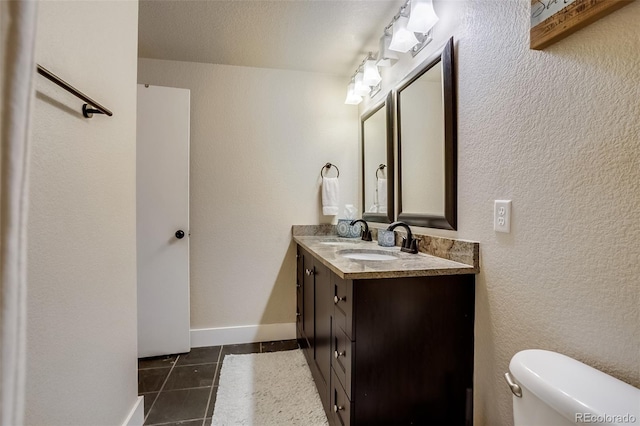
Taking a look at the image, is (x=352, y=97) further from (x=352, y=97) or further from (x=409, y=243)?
(x=409, y=243)

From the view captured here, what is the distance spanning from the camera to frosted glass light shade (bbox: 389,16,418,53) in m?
1.56

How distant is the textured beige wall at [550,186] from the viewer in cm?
71

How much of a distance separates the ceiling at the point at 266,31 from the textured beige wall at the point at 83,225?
541mm

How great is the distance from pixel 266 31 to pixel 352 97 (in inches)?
30.9

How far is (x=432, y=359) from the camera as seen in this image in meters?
1.14

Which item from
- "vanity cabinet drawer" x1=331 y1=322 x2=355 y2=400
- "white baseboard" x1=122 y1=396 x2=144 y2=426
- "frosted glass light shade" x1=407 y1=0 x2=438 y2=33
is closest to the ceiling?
"frosted glass light shade" x1=407 y1=0 x2=438 y2=33

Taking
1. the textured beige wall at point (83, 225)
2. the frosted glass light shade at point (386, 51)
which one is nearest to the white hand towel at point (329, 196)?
the frosted glass light shade at point (386, 51)

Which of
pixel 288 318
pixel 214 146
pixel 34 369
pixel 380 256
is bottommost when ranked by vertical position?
pixel 288 318

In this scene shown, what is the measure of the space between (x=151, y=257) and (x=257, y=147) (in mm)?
1129

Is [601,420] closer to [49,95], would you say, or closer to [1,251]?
[1,251]

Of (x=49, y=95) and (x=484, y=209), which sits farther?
(x=484, y=209)

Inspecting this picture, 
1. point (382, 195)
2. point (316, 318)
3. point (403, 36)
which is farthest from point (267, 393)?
point (403, 36)

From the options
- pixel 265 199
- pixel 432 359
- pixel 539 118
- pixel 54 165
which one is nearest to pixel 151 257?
pixel 265 199

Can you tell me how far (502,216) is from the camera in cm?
105
